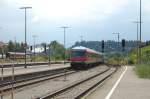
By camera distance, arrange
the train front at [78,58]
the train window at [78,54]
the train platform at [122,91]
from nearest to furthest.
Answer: the train platform at [122,91] < the train front at [78,58] < the train window at [78,54]

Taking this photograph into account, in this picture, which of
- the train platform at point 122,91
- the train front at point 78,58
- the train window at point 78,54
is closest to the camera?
the train platform at point 122,91

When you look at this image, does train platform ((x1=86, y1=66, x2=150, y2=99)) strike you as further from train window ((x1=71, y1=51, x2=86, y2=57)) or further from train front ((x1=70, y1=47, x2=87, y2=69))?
train window ((x1=71, y1=51, x2=86, y2=57))

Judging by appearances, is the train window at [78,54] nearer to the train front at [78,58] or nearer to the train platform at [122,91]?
the train front at [78,58]

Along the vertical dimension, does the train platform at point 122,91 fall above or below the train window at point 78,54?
below

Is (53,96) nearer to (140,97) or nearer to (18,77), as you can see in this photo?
(140,97)

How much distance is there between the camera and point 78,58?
66.0 m

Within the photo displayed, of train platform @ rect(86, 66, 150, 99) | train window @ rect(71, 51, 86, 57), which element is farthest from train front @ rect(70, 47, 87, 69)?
train platform @ rect(86, 66, 150, 99)

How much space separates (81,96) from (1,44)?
29.6 feet

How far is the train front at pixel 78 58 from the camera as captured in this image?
65.8 meters

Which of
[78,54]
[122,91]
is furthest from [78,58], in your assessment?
[122,91]

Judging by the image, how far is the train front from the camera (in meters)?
65.8

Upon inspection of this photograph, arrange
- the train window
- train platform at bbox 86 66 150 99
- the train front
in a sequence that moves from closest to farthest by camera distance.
Answer: 1. train platform at bbox 86 66 150 99
2. the train front
3. the train window

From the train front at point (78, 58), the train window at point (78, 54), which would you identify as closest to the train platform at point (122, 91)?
the train front at point (78, 58)

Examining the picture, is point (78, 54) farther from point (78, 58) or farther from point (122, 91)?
point (122, 91)
